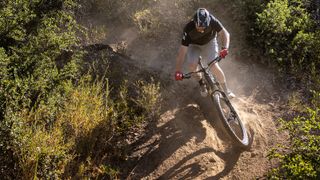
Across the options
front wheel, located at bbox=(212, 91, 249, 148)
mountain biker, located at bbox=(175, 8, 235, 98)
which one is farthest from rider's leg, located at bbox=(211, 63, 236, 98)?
front wheel, located at bbox=(212, 91, 249, 148)

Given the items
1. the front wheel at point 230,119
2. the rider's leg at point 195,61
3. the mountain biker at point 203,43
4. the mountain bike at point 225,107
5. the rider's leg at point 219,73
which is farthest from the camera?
the rider's leg at point 195,61

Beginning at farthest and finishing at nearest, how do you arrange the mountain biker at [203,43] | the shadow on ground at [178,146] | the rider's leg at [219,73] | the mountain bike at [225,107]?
the rider's leg at [219,73] → the mountain biker at [203,43] → the mountain bike at [225,107] → the shadow on ground at [178,146]

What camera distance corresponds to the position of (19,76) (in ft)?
20.3

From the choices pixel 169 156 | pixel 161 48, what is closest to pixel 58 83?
pixel 169 156

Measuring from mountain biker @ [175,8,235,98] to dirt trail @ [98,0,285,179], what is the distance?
0.71 metres

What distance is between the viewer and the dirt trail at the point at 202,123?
6074 mm

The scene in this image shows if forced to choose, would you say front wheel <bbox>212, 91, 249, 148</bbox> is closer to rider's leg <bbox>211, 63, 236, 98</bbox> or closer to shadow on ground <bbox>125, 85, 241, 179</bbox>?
shadow on ground <bbox>125, 85, 241, 179</bbox>

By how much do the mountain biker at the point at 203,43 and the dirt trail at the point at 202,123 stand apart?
2.34 feet

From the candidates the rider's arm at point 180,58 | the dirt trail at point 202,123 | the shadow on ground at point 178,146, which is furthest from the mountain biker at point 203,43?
the dirt trail at point 202,123

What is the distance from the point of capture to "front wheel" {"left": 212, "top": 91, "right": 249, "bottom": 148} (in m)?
6.17

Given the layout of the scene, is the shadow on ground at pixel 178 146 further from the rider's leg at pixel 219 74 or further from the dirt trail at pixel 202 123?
the rider's leg at pixel 219 74

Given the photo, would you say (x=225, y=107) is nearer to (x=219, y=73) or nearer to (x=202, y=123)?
(x=202, y=123)

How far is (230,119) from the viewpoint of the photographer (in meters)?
6.50

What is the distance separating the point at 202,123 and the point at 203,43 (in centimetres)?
166
